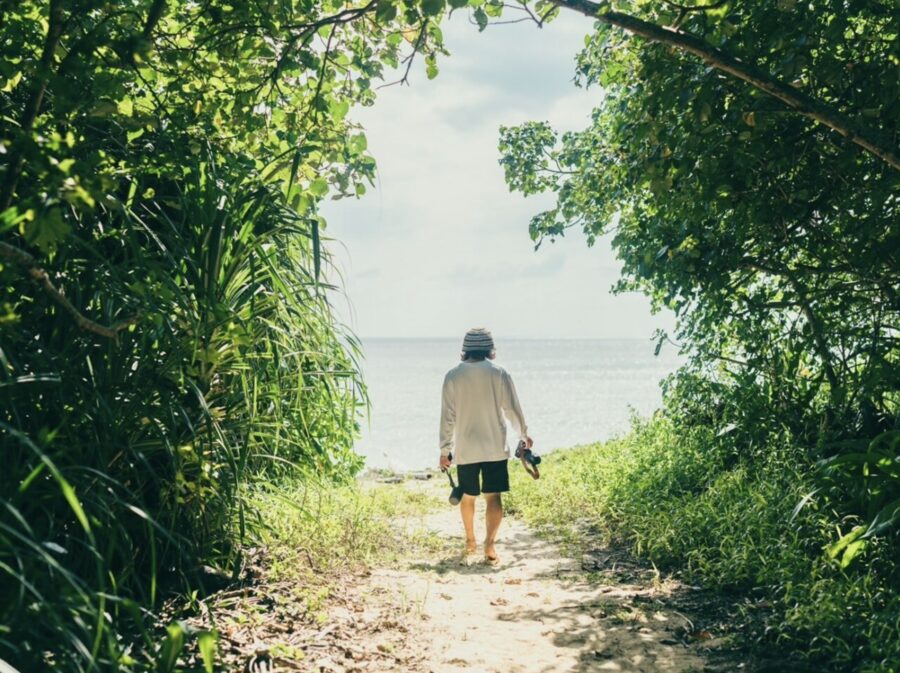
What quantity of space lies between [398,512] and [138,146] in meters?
5.00

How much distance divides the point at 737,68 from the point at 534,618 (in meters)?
3.48

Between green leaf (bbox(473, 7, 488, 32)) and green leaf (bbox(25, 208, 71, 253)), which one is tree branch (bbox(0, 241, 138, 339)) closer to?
green leaf (bbox(25, 208, 71, 253))

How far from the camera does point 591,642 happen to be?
431 cm

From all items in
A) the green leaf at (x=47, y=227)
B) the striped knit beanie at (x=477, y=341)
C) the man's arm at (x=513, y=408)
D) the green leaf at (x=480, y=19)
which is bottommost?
the man's arm at (x=513, y=408)

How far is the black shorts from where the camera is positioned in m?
6.58

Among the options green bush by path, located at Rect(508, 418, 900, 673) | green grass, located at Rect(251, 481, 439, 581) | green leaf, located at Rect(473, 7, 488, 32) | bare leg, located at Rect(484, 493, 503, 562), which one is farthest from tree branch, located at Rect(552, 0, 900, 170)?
bare leg, located at Rect(484, 493, 503, 562)

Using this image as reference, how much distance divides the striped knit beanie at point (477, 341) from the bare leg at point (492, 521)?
4.30 feet

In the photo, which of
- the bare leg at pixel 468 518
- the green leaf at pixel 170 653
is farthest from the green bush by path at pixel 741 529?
the green leaf at pixel 170 653

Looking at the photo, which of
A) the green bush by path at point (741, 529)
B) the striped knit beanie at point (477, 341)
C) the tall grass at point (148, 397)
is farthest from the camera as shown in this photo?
the striped knit beanie at point (477, 341)

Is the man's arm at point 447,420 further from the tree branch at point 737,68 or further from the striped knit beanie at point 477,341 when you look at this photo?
the tree branch at point 737,68

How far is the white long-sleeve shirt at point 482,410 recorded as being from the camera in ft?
21.6

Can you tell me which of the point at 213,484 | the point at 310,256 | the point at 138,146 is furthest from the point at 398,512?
the point at 138,146

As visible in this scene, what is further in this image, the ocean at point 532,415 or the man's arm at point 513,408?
the ocean at point 532,415

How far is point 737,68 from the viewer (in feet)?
12.6
